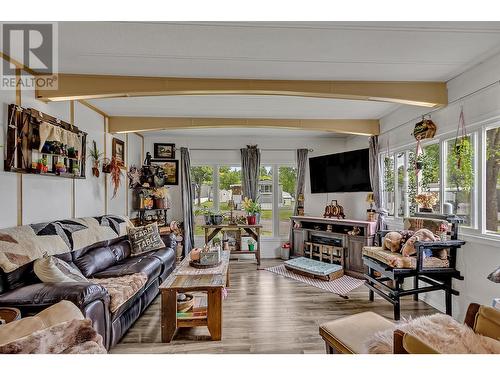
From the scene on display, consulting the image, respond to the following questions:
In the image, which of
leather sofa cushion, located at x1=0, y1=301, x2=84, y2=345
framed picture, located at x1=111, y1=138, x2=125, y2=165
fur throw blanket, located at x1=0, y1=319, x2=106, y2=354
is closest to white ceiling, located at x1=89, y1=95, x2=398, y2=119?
framed picture, located at x1=111, y1=138, x2=125, y2=165

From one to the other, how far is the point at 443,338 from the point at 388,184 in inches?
125

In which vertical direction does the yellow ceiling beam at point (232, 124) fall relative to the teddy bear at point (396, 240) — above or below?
above

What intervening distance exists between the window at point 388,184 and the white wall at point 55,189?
426cm

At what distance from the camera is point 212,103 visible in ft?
11.1

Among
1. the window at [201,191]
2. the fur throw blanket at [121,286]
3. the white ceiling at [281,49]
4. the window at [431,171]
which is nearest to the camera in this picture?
the white ceiling at [281,49]

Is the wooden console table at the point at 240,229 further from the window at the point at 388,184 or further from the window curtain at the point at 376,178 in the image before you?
the window at the point at 388,184

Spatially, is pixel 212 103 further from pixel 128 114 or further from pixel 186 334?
pixel 186 334

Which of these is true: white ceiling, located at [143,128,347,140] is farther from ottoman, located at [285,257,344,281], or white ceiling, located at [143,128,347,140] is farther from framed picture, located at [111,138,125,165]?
ottoman, located at [285,257,344,281]

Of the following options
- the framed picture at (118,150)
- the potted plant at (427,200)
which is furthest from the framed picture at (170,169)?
the potted plant at (427,200)

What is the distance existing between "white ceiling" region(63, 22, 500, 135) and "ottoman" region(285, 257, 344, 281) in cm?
266

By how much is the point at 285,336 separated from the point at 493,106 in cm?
273

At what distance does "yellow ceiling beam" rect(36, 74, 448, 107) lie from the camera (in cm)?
252

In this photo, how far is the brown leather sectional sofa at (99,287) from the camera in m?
1.71

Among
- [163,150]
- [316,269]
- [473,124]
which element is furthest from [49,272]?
[473,124]
